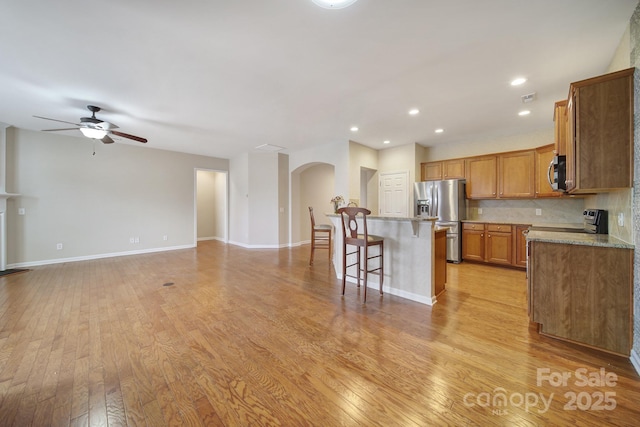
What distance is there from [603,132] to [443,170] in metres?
3.61

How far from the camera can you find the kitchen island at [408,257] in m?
2.93

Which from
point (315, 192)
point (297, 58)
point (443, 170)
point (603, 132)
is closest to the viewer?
point (603, 132)

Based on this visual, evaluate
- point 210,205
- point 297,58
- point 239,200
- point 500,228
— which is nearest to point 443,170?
point 500,228

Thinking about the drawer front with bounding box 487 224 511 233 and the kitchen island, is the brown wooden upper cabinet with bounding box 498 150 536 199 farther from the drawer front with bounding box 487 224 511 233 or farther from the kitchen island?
the kitchen island

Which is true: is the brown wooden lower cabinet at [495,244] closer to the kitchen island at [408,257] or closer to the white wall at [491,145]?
the white wall at [491,145]

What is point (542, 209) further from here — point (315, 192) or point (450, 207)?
point (315, 192)

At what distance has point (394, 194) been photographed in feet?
20.0

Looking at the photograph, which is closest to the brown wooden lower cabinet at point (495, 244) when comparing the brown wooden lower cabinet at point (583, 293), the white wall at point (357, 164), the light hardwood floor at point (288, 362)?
the light hardwood floor at point (288, 362)

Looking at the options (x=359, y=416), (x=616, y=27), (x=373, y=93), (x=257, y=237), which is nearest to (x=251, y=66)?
(x=373, y=93)

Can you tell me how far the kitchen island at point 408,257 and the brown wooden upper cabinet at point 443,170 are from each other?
120 inches

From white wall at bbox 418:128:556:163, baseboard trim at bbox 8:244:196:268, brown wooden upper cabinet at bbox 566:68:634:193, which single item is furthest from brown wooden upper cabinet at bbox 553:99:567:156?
baseboard trim at bbox 8:244:196:268

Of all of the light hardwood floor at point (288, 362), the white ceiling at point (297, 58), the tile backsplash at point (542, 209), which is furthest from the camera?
the tile backsplash at point (542, 209)

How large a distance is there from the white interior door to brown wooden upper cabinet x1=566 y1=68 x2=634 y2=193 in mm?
3746

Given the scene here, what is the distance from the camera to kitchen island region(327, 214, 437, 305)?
115 inches
